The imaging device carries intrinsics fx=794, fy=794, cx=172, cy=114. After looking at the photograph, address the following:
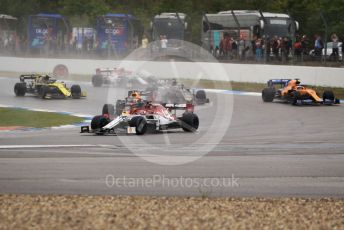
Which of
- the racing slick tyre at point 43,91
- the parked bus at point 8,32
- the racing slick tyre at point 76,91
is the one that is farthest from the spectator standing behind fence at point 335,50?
the parked bus at point 8,32

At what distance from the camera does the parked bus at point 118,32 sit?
156 ft

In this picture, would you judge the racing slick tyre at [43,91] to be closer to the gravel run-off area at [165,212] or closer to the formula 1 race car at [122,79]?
the formula 1 race car at [122,79]

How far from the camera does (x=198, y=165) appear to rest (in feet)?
42.3

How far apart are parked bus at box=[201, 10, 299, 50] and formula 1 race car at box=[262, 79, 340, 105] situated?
9.98 meters

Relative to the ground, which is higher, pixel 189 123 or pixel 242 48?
pixel 242 48

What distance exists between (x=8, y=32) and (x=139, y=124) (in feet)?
131

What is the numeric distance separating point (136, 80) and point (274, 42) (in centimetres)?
621

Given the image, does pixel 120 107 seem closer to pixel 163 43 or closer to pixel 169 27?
pixel 163 43

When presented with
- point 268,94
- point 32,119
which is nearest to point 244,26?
point 268,94

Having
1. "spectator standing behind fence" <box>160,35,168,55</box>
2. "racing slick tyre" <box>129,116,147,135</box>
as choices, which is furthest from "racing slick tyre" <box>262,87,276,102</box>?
"spectator standing behind fence" <box>160,35,168,55</box>

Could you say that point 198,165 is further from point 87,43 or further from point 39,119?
point 87,43

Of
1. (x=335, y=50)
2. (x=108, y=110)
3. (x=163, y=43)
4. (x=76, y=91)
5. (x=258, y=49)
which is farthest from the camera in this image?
(x=163, y=43)

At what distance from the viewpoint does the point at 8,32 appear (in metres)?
55.9

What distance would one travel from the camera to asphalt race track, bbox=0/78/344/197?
10.7 m
